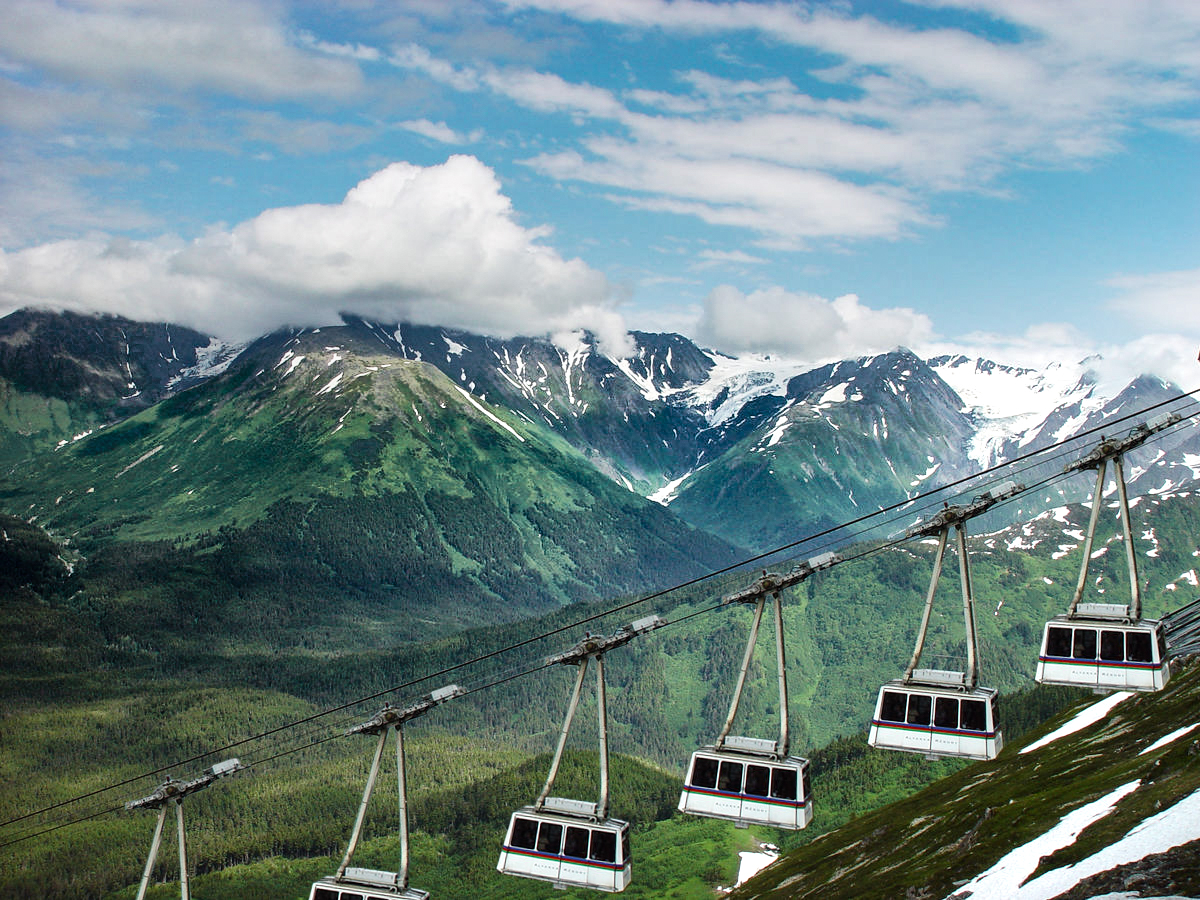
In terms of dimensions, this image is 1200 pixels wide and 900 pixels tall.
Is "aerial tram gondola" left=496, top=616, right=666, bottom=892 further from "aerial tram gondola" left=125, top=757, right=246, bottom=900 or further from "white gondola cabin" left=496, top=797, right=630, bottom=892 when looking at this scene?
"aerial tram gondola" left=125, top=757, right=246, bottom=900

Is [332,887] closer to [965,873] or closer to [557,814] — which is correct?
[557,814]

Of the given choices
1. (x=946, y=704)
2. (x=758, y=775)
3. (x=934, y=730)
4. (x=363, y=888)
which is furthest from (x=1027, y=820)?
(x=363, y=888)

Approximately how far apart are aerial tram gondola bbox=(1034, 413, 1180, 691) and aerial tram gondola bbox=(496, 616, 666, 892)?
1920 centimetres

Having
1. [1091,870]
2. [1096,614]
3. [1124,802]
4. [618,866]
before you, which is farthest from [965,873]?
[618,866]

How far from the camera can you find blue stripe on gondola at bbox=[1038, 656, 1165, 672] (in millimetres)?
47344

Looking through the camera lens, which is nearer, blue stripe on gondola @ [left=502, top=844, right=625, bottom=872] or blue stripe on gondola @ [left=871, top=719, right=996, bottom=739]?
blue stripe on gondola @ [left=871, top=719, right=996, bottom=739]

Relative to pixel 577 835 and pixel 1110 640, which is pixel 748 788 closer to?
pixel 577 835

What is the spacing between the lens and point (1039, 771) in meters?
133

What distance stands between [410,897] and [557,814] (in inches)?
309

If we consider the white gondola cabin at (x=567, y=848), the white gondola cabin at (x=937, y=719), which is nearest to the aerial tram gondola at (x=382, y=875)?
the white gondola cabin at (x=567, y=848)

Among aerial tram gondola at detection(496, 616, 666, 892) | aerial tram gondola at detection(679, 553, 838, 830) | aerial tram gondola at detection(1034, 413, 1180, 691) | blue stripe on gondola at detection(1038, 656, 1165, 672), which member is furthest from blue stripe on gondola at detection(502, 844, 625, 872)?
blue stripe on gondola at detection(1038, 656, 1165, 672)

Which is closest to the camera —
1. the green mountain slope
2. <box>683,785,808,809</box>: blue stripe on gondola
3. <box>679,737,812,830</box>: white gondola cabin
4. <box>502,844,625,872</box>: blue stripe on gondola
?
<box>683,785,808,809</box>: blue stripe on gondola

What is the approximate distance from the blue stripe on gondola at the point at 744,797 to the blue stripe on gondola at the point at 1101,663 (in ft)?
43.9

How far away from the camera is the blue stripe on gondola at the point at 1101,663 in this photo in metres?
47.3
